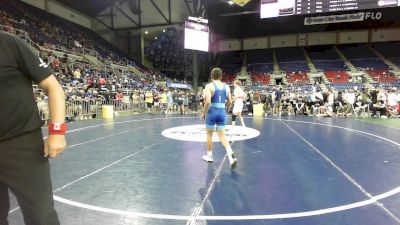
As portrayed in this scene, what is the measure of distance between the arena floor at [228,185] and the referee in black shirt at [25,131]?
148 cm

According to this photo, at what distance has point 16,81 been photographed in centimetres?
189

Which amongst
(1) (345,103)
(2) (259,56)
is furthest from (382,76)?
(1) (345,103)

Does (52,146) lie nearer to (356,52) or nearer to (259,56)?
(259,56)

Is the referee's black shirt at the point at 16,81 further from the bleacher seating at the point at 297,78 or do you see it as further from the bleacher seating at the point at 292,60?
the bleacher seating at the point at 292,60

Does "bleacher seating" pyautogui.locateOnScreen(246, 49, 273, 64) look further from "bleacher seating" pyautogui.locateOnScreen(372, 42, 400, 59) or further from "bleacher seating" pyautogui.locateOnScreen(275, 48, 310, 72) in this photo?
"bleacher seating" pyautogui.locateOnScreen(372, 42, 400, 59)

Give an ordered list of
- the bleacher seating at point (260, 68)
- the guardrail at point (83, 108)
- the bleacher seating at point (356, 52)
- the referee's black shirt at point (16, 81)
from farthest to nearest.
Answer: the bleacher seating at point (260, 68)
the bleacher seating at point (356, 52)
the guardrail at point (83, 108)
the referee's black shirt at point (16, 81)

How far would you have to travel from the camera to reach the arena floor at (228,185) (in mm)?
3400

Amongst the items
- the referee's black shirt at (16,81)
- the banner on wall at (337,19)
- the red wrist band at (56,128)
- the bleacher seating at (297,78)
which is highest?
the banner on wall at (337,19)

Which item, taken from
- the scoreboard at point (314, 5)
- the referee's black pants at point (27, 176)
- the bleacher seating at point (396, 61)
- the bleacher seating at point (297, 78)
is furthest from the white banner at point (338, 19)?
the referee's black pants at point (27, 176)

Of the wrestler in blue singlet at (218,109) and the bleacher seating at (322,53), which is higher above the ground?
→ the bleacher seating at (322,53)

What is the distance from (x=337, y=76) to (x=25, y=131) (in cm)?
3884

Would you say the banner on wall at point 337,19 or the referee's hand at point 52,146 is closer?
the referee's hand at point 52,146

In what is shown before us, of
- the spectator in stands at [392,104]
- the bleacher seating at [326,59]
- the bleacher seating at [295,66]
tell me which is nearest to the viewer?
the spectator in stands at [392,104]

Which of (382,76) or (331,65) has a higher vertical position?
(331,65)
